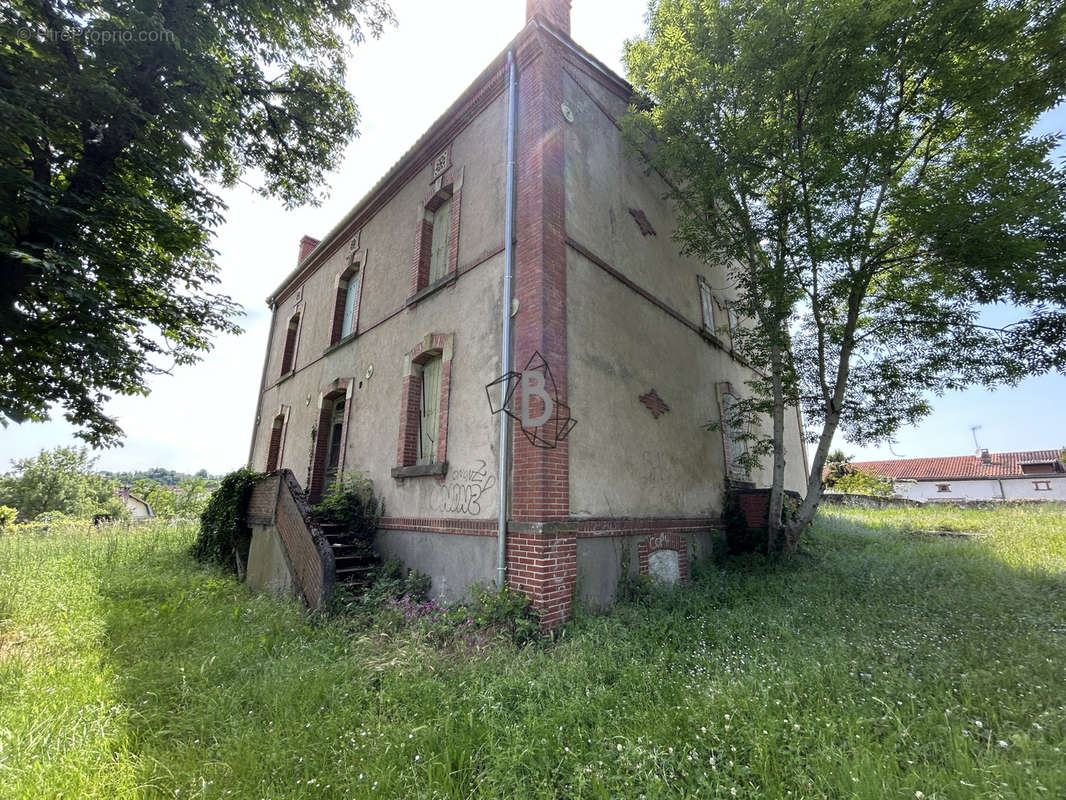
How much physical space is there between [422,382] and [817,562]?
7.64 metres

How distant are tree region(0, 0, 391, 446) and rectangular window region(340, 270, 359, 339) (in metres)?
2.64

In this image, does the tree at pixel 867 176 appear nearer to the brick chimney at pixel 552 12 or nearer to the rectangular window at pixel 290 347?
the brick chimney at pixel 552 12

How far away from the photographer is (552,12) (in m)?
7.45

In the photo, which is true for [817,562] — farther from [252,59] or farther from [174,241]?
[252,59]

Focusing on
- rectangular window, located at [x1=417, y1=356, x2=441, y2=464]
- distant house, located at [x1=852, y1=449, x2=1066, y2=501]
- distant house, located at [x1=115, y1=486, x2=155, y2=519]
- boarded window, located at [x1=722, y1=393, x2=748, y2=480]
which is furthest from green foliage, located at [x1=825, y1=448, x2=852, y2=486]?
distant house, located at [x1=115, y1=486, x2=155, y2=519]

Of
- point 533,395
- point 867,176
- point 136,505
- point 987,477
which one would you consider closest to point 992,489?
point 987,477

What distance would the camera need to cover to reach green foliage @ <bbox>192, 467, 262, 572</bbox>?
28.5 ft

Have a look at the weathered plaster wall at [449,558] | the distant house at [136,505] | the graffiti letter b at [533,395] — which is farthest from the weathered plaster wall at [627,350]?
the distant house at [136,505]

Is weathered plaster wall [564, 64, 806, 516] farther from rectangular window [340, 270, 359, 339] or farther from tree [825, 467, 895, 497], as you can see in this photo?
tree [825, 467, 895, 497]

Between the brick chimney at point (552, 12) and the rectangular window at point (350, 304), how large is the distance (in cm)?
651

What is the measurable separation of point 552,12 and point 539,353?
243 inches

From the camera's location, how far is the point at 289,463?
1157cm

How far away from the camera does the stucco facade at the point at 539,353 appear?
19.1ft

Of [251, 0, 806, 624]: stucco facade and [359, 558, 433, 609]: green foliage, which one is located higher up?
[251, 0, 806, 624]: stucco facade
